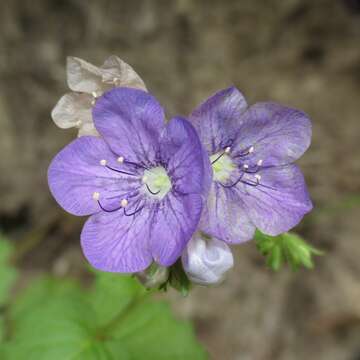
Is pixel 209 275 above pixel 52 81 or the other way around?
above

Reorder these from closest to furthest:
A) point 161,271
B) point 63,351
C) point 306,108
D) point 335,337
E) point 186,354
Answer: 1. point 161,271
2. point 63,351
3. point 186,354
4. point 335,337
5. point 306,108

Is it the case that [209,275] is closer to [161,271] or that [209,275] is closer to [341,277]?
[161,271]

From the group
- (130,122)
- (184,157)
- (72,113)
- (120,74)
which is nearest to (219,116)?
(184,157)

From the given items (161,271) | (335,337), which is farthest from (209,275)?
(335,337)

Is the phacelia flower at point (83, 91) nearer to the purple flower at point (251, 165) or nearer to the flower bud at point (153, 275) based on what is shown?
the purple flower at point (251, 165)

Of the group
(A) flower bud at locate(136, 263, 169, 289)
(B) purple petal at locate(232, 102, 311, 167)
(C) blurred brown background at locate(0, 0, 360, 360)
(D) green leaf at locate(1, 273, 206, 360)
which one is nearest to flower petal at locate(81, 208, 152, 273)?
(A) flower bud at locate(136, 263, 169, 289)

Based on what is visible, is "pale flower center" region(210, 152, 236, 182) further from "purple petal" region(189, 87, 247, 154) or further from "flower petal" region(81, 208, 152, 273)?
"flower petal" region(81, 208, 152, 273)

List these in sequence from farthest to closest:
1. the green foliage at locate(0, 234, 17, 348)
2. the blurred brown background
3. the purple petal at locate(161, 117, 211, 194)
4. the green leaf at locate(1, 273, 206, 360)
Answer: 1. the blurred brown background
2. the green foliage at locate(0, 234, 17, 348)
3. the green leaf at locate(1, 273, 206, 360)
4. the purple petal at locate(161, 117, 211, 194)
